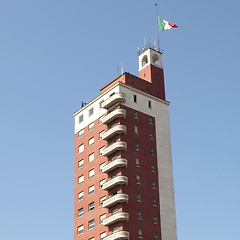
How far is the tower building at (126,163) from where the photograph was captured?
12662 cm

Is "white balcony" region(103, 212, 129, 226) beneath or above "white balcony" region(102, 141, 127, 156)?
beneath

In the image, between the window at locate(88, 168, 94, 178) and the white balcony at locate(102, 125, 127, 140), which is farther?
the window at locate(88, 168, 94, 178)

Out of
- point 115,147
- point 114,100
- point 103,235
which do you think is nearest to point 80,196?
point 103,235

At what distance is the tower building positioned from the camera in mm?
126625

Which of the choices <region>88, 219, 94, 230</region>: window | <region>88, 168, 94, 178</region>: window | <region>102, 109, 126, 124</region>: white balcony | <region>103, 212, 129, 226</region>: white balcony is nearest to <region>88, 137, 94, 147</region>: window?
<region>88, 168, 94, 178</region>: window

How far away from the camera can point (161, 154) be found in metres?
136

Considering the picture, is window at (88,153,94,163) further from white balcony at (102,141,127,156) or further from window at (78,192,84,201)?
window at (78,192,84,201)

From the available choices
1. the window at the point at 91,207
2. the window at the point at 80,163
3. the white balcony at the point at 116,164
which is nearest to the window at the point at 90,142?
the window at the point at 80,163

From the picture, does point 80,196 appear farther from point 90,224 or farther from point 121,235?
point 121,235

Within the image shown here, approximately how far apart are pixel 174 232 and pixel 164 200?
6653 mm

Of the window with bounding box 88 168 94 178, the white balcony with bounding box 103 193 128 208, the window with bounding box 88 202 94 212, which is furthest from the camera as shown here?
the window with bounding box 88 168 94 178

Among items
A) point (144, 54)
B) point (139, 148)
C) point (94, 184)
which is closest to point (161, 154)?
point (139, 148)

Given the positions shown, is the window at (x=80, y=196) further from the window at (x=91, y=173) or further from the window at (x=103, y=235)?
the window at (x=103, y=235)

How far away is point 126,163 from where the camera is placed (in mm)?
128625
